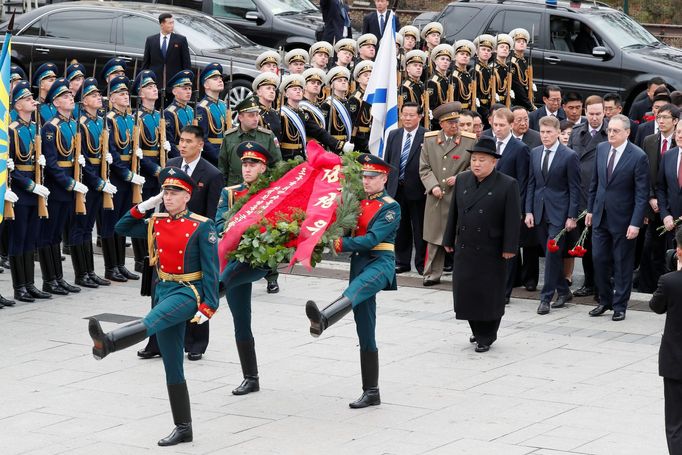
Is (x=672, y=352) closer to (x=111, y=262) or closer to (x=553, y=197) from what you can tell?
(x=553, y=197)

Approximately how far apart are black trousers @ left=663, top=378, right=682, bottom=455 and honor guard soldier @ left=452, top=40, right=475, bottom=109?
10.00m

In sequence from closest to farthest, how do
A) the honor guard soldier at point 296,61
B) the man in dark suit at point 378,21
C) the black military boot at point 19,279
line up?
1. the black military boot at point 19,279
2. the honor guard soldier at point 296,61
3. the man in dark suit at point 378,21

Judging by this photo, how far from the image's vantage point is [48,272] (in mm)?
14148

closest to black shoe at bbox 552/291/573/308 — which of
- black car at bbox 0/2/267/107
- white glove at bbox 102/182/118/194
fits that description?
white glove at bbox 102/182/118/194

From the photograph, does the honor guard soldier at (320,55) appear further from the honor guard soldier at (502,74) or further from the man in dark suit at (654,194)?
the man in dark suit at (654,194)

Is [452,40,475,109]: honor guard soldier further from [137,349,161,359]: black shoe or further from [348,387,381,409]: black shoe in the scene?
[348,387,381,409]: black shoe

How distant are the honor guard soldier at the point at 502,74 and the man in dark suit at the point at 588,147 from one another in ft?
11.6

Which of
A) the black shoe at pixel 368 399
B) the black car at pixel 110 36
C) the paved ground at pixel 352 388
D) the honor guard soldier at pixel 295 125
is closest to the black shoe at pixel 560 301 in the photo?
the paved ground at pixel 352 388

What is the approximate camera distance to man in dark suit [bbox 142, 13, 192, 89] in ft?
62.3

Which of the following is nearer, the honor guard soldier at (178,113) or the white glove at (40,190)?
the white glove at (40,190)

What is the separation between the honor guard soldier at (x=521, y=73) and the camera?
1898 centimetres

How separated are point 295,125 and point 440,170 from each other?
166cm

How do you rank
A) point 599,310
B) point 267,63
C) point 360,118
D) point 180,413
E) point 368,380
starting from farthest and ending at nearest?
point 267,63
point 360,118
point 599,310
point 368,380
point 180,413

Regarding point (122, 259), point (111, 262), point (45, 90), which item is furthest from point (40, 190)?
point (45, 90)
